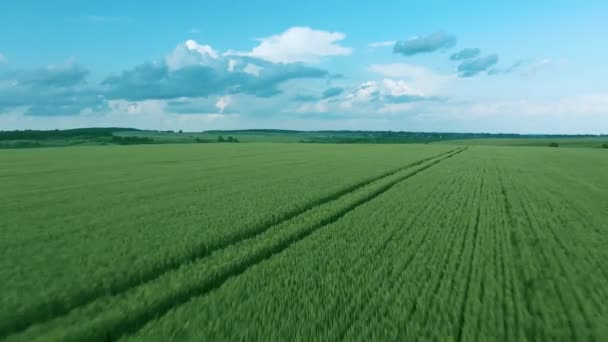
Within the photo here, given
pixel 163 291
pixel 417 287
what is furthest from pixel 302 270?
pixel 163 291

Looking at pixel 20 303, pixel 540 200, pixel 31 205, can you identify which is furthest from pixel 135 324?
pixel 540 200

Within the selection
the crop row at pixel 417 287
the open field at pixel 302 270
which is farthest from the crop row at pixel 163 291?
the crop row at pixel 417 287

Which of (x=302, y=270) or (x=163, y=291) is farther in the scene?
(x=302, y=270)

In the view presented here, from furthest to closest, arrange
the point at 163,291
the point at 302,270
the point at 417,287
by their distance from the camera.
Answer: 1. the point at 302,270
2. the point at 417,287
3. the point at 163,291

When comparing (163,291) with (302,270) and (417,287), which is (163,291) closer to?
(302,270)

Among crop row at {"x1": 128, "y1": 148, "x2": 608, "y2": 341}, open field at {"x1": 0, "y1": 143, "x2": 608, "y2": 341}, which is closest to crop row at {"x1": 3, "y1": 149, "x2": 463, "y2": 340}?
open field at {"x1": 0, "y1": 143, "x2": 608, "y2": 341}

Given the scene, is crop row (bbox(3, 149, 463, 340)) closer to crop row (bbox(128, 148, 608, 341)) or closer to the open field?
the open field

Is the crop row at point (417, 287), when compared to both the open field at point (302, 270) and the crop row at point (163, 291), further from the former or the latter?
the crop row at point (163, 291)

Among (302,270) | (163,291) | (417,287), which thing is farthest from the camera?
(302,270)
